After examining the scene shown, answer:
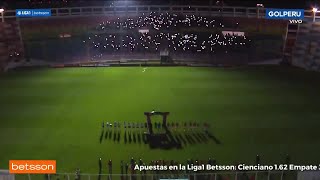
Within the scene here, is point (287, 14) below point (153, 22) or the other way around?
the other way around

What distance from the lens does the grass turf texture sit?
22875 millimetres

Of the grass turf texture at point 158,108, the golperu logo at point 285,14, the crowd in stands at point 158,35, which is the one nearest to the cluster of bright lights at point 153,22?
the crowd in stands at point 158,35

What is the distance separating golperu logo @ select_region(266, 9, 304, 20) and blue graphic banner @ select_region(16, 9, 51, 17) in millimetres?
23382

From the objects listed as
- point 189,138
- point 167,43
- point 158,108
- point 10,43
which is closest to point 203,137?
point 189,138

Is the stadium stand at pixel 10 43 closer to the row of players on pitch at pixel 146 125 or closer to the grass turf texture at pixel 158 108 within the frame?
the grass turf texture at pixel 158 108

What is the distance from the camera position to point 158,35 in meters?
48.6

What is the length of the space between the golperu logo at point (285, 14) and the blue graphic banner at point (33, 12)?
76.7ft

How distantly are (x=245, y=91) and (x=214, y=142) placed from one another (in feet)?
37.7

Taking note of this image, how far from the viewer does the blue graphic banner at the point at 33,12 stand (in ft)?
145

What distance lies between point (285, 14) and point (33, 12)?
26133mm

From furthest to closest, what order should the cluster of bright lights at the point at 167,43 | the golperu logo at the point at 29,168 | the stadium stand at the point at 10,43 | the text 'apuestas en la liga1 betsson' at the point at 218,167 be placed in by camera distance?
the cluster of bright lights at the point at 167,43 → the stadium stand at the point at 10,43 → the text 'apuestas en la liga1 betsson' at the point at 218,167 → the golperu logo at the point at 29,168

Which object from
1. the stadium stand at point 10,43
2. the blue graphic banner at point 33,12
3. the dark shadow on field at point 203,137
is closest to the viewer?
the dark shadow on field at point 203,137

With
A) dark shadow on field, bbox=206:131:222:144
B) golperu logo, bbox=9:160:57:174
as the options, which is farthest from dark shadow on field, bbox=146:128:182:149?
golperu logo, bbox=9:160:57:174

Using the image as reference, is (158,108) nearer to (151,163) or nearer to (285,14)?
(151,163)
